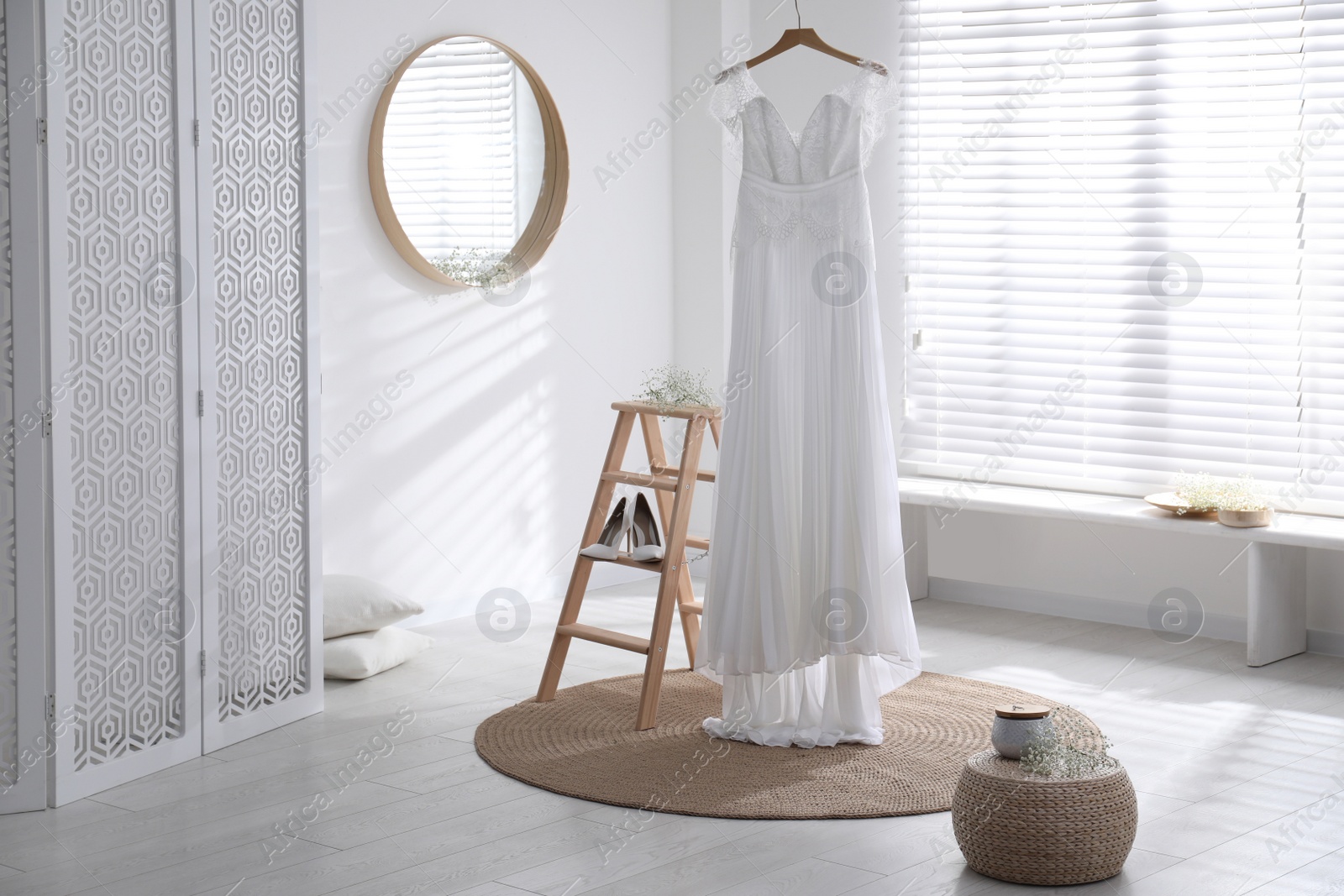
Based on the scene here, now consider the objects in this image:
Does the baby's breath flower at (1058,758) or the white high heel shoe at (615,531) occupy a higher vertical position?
the white high heel shoe at (615,531)

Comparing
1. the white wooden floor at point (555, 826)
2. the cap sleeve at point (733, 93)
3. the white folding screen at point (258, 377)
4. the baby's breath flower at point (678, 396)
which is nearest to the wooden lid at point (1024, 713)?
the white wooden floor at point (555, 826)

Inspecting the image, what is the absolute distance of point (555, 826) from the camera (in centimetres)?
320

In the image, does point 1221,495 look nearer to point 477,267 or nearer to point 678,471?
point 678,471

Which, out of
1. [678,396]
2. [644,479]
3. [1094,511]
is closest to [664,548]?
[644,479]

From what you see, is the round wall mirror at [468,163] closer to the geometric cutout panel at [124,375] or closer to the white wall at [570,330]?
the white wall at [570,330]

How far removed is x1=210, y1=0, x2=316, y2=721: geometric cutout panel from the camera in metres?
3.80

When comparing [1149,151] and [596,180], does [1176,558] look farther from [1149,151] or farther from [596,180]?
[596,180]

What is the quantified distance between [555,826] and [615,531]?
120 cm

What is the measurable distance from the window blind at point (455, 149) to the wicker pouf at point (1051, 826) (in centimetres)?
317

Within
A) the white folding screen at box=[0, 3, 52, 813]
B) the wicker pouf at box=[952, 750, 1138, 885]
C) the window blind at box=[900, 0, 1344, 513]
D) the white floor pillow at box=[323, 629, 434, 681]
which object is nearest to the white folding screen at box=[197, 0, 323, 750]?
the white floor pillow at box=[323, 629, 434, 681]

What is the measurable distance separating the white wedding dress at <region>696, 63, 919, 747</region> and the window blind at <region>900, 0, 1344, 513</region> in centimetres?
182

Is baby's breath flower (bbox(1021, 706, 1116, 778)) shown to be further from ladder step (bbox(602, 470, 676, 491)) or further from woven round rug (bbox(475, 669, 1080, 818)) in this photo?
ladder step (bbox(602, 470, 676, 491))

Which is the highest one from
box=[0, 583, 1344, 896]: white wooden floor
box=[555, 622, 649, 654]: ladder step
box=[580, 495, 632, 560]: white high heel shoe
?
box=[580, 495, 632, 560]: white high heel shoe

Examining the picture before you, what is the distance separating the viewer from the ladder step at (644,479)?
13.4ft
